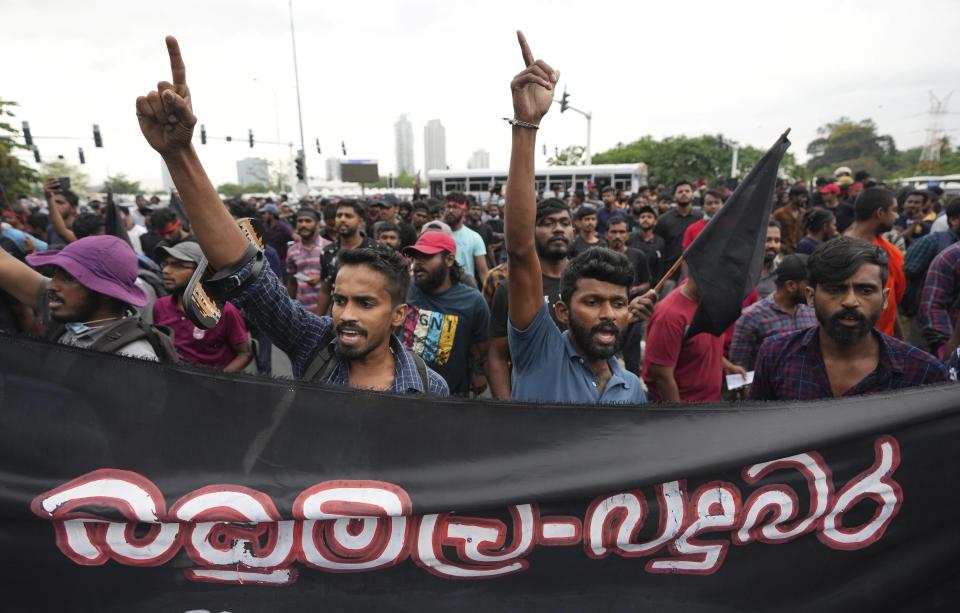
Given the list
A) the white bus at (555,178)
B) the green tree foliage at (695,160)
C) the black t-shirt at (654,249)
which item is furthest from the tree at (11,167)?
the green tree foliage at (695,160)

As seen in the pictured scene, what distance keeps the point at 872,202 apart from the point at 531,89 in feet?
11.2

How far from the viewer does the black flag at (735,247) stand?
2742 mm

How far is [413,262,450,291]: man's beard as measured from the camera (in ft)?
11.8

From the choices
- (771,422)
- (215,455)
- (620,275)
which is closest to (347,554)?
(215,455)

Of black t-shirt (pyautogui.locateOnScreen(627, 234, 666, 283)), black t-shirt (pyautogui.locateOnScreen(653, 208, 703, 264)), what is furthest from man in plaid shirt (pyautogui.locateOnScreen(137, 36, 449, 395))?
black t-shirt (pyautogui.locateOnScreen(653, 208, 703, 264))

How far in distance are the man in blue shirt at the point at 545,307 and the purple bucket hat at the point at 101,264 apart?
1497mm

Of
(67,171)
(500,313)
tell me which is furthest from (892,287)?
(67,171)

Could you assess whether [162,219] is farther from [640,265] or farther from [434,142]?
[434,142]

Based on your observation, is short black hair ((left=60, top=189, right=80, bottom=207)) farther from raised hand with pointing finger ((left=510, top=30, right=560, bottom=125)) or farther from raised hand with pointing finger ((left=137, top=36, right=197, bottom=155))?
raised hand with pointing finger ((left=510, top=30, right=560, bottom=125))

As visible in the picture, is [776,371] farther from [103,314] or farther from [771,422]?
[103,314]

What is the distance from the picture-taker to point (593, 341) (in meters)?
2.22

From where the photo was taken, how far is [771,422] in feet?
5.30

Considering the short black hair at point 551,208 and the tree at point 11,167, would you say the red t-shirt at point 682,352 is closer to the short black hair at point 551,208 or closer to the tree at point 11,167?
the short black hair at point 551,208

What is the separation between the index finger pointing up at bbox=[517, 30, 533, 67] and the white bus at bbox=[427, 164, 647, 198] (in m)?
24.1
